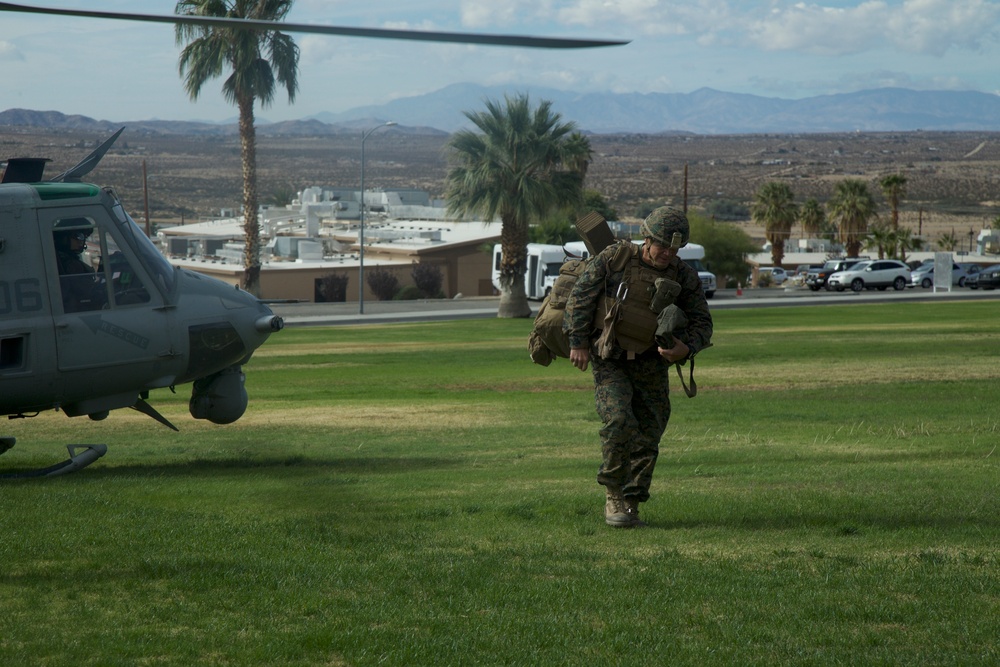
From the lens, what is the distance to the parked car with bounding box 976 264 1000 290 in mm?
60219

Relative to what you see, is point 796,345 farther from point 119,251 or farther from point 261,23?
point 261,23

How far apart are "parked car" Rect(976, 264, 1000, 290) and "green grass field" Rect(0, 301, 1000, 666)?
166 feet

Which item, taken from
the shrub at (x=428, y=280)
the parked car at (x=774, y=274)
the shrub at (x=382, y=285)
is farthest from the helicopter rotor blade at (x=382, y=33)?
the parked car at (x=774, y=274)

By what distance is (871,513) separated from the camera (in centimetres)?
699

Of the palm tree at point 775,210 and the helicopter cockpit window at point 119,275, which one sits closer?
the helicopter cockpit window at point 119,275

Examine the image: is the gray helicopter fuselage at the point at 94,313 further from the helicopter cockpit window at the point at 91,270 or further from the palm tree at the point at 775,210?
the palm tree at the point at 775,210

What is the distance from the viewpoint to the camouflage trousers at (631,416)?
6840mm

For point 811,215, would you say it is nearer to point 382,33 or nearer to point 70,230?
point 70,230

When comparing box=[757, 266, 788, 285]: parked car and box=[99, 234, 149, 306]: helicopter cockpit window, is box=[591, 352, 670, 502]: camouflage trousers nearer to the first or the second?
box=[99, 234, 149, 306]: helicopter cockpit window

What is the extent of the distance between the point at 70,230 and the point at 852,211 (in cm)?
8825

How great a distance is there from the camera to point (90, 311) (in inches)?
380

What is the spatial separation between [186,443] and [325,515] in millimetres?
5517

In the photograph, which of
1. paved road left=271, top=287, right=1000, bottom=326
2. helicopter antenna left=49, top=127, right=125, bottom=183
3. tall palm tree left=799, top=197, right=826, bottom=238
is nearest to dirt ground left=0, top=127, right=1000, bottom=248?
tall palm tree left=799, top=197, right=826, bottom=238

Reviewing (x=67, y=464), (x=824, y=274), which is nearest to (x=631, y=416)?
(x=67, y=464)
